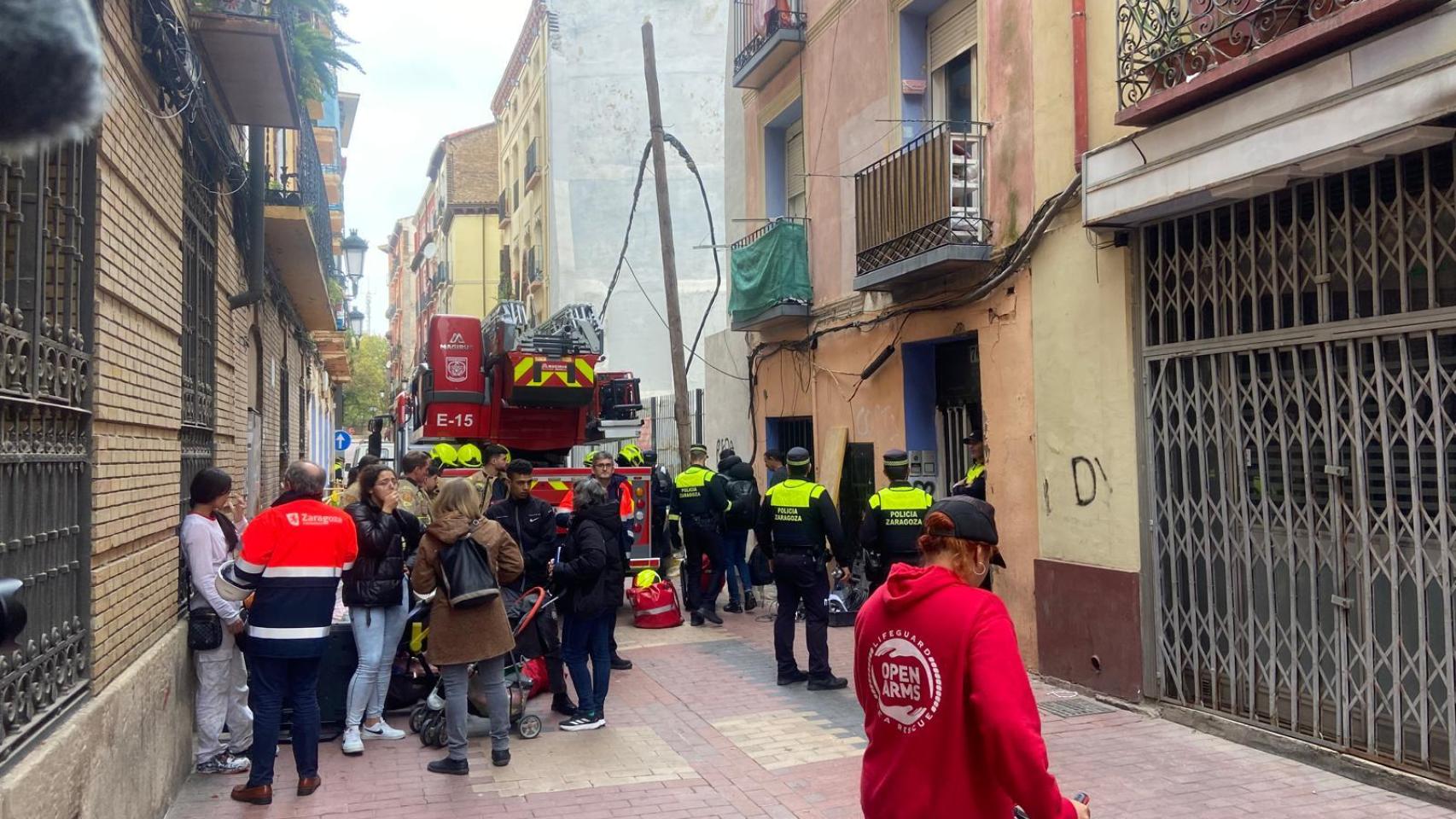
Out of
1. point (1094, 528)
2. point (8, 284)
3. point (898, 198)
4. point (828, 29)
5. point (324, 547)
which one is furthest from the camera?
point (828, 29)

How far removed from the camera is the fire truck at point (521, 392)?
11.3m

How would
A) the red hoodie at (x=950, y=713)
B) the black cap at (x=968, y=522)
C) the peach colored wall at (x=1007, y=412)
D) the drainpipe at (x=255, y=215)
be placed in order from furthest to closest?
1. the drainpipe at (x=255, y=215)
2. the peach colored wall at (x=1007, y=412)
3. the black cap at (x=968, y=522)
4. the red hoodie at (x=950, y=713)

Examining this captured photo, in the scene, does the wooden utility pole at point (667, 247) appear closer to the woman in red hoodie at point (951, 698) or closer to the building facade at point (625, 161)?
the woman in red hoodie at point (951, 698)

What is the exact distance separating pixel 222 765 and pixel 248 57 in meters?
4.82

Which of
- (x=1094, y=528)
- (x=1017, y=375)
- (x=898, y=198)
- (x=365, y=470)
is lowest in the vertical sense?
(x=1094, y=528)

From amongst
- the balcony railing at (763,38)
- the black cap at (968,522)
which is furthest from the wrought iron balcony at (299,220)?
the black cap at (968,522)

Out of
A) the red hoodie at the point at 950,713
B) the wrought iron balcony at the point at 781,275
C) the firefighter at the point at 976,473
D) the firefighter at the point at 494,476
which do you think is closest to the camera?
the red hoodie at the point at 950,713

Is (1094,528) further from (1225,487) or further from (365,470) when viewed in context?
(365,470)

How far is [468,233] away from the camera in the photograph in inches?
1754

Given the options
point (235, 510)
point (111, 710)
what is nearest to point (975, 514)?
point (111, 710)

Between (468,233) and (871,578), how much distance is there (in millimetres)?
37161

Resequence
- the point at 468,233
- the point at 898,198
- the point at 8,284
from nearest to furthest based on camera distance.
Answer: the point at 8,284 → the point at 898,198 → the point at 468,233

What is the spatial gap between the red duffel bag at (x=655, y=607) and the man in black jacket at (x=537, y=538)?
329 cm

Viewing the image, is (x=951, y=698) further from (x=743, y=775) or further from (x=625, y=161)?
(x=625, y=161)
